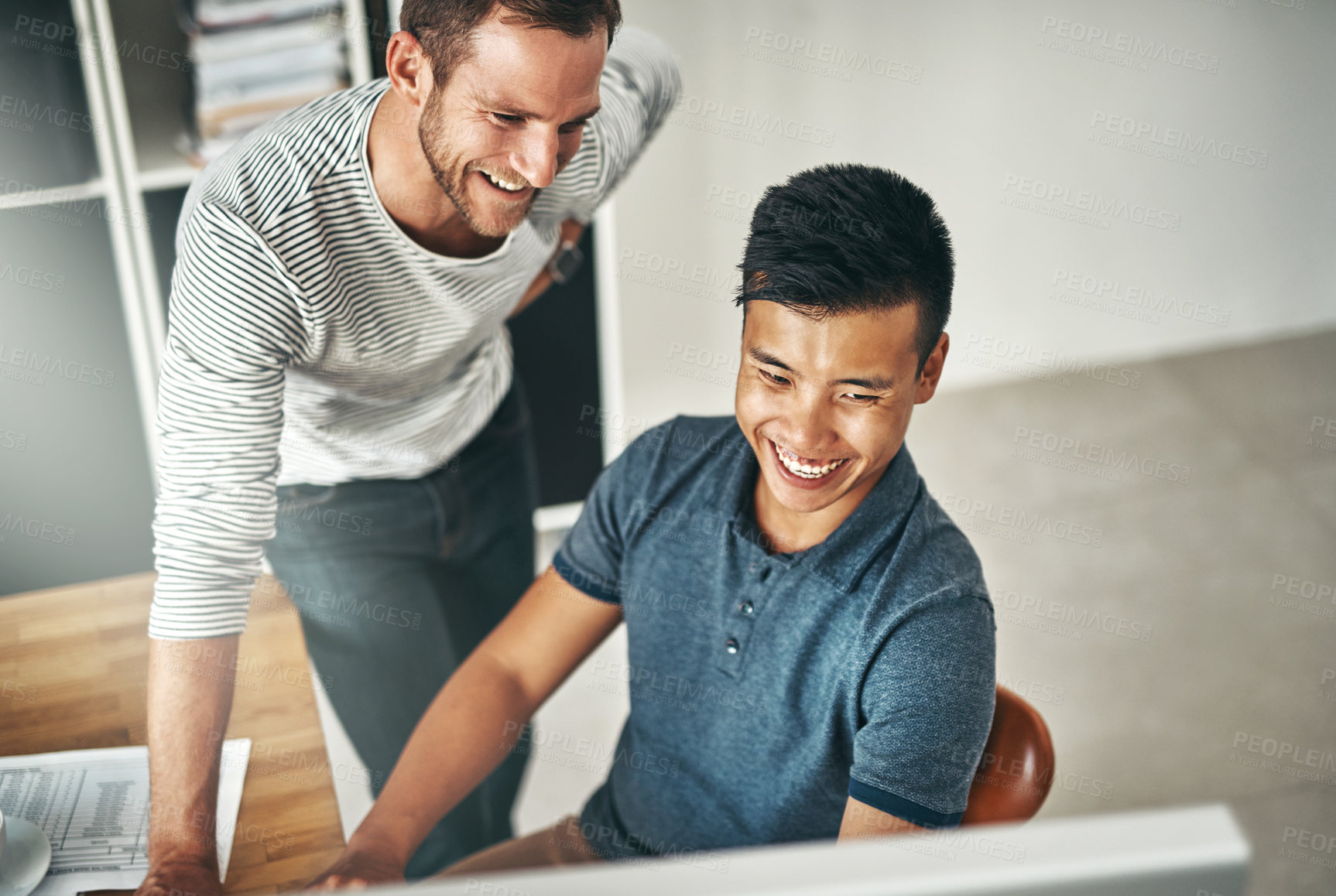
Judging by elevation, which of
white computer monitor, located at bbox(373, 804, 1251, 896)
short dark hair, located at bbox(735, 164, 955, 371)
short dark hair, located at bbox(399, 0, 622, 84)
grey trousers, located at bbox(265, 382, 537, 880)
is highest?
short dark hair, located at bbox(399, 0, 622, 84)

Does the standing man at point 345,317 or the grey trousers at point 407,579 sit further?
the grey trousers at point 407,579

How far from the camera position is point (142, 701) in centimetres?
113

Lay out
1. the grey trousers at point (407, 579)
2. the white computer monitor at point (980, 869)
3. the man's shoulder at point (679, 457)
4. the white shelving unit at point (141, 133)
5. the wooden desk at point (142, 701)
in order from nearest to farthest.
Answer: the white computer monitor at point (980, 869) → the wooden desk at point (142, 701) → the man's shoulder at point (679, 457) → the grey trousers at point (407, 579) → the white shelving unit at point (141, 133)

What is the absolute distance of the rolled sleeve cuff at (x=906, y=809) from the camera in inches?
37.1

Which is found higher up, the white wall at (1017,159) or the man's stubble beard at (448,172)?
the man's stubble beard at (448,172)

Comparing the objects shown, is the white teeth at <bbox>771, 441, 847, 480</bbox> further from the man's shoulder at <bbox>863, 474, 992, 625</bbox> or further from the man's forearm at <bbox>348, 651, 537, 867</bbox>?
the man's forearm at <bbox>348, 651, 537, 867</bbox>

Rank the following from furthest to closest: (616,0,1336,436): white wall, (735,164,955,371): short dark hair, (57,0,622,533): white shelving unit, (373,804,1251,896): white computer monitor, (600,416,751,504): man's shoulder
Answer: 1. (616,0,1336,436): white wall
2. (57,0,622,533): white shelving unit
3. (600,416,751,504): man's shoulder
4. (735,164,955,371): short dark hair
5. (373,804,1251,896): white computer monitor

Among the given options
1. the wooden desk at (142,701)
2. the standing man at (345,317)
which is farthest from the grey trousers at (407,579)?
the wooden desk at (142,701)

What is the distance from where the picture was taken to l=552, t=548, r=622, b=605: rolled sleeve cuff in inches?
47.5

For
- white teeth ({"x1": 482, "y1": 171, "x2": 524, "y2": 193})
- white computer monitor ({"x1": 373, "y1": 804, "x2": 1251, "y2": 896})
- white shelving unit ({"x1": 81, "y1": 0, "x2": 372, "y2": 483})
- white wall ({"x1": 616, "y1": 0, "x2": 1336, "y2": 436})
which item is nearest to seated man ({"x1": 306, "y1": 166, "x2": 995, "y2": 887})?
white teeth ({"x1": 482, "y1": 171, "x2": 524, "y2": 193})

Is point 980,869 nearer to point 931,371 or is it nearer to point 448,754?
point 931,371

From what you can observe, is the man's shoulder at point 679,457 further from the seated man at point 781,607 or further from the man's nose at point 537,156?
the man's nose at point 537,156

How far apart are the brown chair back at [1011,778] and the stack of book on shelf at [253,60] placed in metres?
1.46

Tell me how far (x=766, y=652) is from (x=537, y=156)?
542 mm
